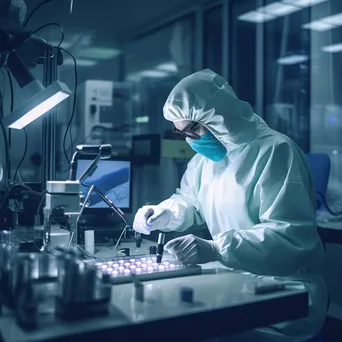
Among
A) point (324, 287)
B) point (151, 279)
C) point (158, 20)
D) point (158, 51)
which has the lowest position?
point (324, 287)

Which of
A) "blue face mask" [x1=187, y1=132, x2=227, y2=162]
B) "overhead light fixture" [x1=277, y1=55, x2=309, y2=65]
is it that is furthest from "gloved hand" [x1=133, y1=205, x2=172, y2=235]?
"overhead light fixture" [x1=277, y1=55, x2=309, y2=65]

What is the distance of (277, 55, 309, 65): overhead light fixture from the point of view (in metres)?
3.91

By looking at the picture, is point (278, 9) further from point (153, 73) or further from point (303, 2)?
point (153, 73)

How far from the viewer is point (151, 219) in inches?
68.3

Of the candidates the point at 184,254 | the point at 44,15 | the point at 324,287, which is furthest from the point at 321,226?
the point at 44,15

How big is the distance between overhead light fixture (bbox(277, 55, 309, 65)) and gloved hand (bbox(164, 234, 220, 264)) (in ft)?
10.1

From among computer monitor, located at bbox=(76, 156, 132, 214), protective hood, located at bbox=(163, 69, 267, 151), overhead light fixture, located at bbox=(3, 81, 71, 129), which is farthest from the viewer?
computer monitor, located at bbox=(76, 156, 132, 214)

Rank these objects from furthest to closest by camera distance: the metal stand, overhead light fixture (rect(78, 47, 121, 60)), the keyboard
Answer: overhead light fixture (rect(78, 47, 121, 60)), the metal stand, the keyboard

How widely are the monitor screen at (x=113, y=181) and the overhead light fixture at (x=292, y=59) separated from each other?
243 cm

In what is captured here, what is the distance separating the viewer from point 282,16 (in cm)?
414

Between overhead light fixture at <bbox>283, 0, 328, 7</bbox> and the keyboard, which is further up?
overhead light fixture at <bbox>283, 0, 328, 7</bbox>

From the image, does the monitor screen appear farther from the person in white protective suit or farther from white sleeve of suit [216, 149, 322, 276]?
white sleeve of suit [216, 149, 322, 276]

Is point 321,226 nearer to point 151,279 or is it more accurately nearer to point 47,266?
point 151,279

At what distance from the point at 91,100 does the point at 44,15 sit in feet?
3.19
